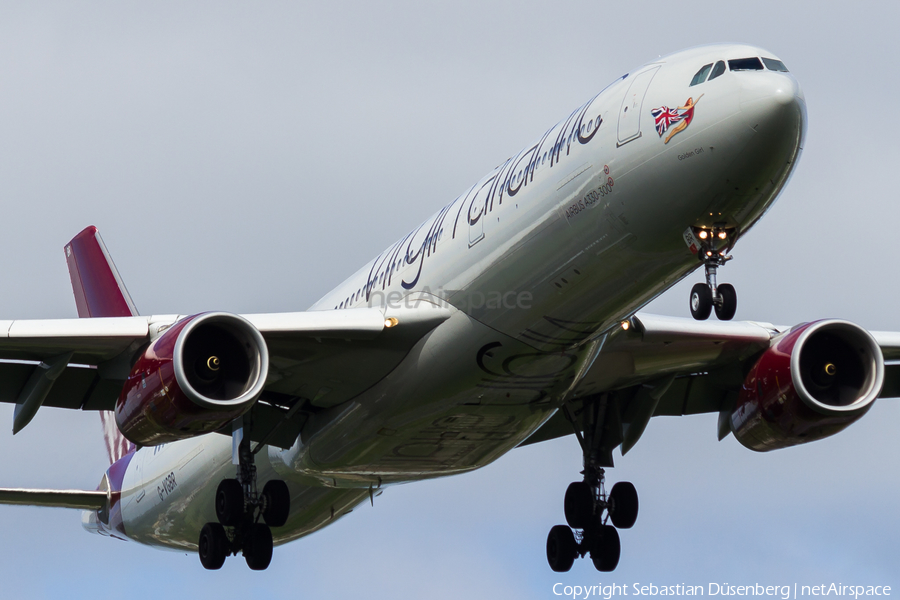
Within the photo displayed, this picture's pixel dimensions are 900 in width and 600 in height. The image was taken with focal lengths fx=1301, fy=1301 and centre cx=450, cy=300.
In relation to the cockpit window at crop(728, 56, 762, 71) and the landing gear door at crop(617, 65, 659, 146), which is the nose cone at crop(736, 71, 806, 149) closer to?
the cockpit window at crop(728, 56, 762, 71)

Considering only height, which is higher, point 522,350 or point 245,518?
point 522,350

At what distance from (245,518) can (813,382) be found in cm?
920

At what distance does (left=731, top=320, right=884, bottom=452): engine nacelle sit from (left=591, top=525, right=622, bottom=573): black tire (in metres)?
3.05

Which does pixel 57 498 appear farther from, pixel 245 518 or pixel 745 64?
pixel 745 64

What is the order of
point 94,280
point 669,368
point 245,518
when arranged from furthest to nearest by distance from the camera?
point 94,280
point 245,518
point 669,368

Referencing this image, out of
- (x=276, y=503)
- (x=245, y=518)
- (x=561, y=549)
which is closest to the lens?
(x=245, y=518)

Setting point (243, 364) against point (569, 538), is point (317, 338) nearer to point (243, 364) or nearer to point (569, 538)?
point (243, 364)

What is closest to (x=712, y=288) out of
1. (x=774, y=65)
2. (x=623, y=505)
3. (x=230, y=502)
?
(x=774, y=65)

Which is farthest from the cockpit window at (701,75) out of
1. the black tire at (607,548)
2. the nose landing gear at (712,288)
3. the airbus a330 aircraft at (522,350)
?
the black tire at (607,548)

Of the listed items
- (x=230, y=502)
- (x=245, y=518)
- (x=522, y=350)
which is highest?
(x=522, y=350)

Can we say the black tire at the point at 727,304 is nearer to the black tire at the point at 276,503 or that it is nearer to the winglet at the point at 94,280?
the black tire at the point at 276,503

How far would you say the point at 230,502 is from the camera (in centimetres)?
2041

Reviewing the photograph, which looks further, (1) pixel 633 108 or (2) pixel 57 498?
(2) pixel 57 498

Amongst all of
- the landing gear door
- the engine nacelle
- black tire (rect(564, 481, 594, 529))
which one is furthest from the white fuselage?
the engine nacelle
